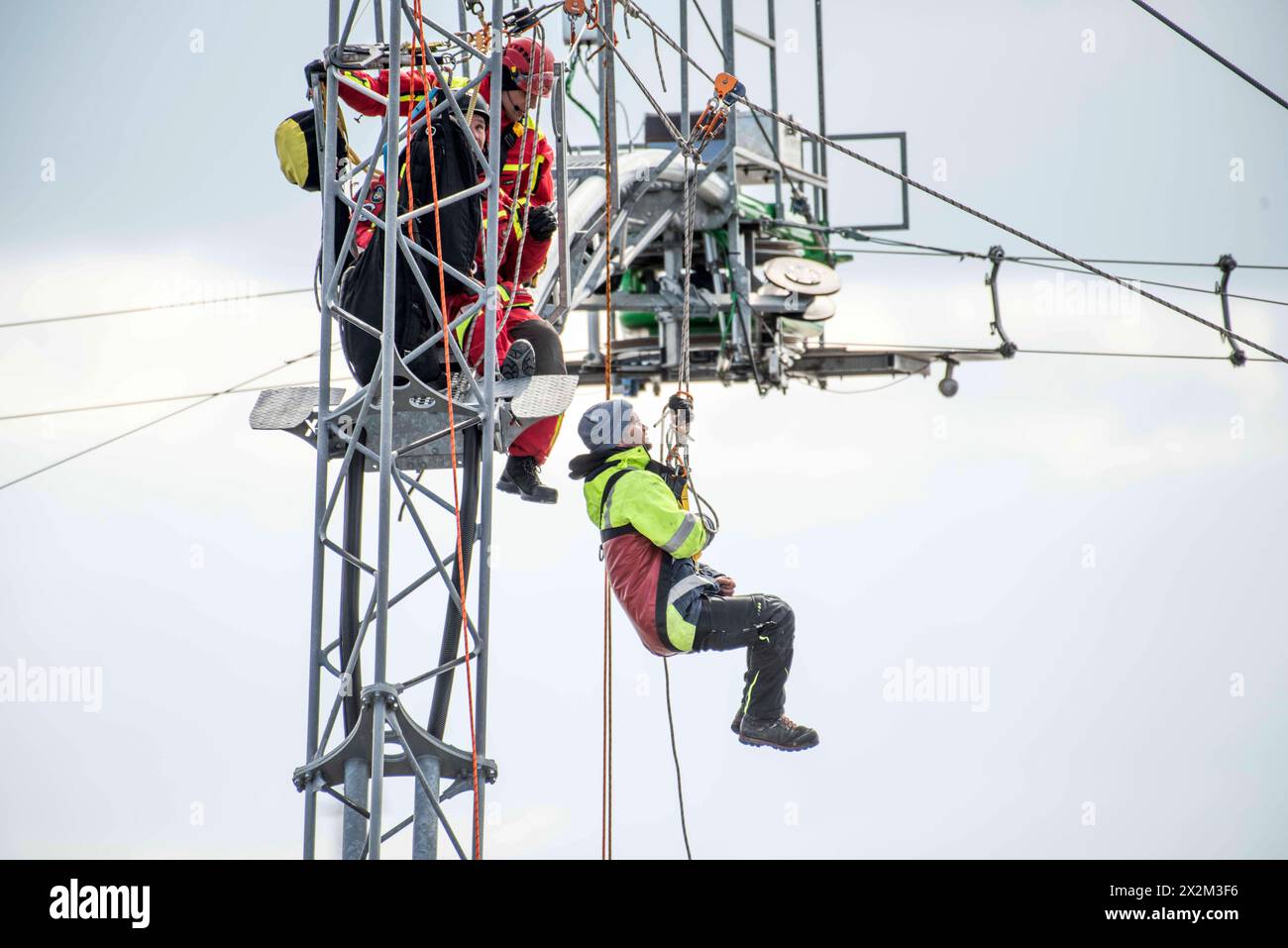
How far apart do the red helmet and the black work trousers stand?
268cm

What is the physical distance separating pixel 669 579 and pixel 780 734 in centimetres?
100

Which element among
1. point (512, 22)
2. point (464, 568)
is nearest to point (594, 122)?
point (512, 22)

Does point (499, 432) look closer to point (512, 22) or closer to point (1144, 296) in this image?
point (512, 22)

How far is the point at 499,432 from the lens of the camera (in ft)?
31.8

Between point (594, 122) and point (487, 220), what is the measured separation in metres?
6.68

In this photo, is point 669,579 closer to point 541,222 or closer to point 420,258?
point 541,222

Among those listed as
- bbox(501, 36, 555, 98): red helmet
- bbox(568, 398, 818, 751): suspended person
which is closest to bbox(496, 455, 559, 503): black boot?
bbox(568, 398, 818, 751): suspended person

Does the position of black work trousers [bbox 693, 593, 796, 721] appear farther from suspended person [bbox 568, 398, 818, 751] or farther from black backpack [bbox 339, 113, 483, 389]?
black backpack [bbox 339, 113, 483, 389]

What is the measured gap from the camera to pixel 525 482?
11.0m

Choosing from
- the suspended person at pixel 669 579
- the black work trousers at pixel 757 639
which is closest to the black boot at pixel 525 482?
the suspended person at pixel 669 579

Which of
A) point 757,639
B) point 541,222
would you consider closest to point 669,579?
point 757,639

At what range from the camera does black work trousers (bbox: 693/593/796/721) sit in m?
10.3

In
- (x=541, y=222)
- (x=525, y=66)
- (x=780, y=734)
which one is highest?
(x=525, y=66)

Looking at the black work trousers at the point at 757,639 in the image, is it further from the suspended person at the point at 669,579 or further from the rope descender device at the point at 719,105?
the rope descender device at the point at 719,105
